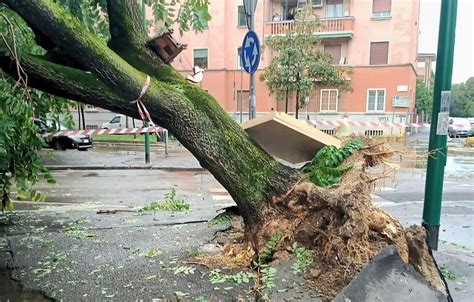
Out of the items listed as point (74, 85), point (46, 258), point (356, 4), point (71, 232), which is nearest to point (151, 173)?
→ point (71, 232)

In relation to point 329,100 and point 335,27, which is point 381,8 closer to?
point 335,27

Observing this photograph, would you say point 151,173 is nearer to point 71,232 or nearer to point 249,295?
point 71,232

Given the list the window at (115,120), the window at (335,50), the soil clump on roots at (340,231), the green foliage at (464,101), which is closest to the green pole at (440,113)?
the soil clump on roots at (340,231)

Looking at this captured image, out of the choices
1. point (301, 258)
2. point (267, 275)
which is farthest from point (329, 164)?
point (267, 275)

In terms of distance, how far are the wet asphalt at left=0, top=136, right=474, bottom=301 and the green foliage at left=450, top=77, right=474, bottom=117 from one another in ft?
201

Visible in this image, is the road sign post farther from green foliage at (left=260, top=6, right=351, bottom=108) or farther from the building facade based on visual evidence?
the building facade

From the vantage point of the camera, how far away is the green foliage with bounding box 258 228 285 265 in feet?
11.3

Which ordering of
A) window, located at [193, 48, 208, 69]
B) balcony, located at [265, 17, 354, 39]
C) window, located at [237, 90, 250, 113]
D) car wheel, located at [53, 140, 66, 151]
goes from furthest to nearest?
window, located at [193, 48, 208, 69], window, located at [237, 90, 250, 113], balcony, located at [265, 17, 354, 39], car wheel, located at [53, 140, 66, 151]

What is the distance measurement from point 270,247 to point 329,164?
36.0 inches

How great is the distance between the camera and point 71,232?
5.16 meters

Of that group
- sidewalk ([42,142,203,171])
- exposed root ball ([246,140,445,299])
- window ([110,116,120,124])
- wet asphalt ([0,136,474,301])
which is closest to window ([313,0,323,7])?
window ([110,116,120,124])

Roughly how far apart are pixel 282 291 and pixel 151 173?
1003 centimetres

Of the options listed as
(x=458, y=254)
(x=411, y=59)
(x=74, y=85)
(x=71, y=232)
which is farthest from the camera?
(x=411, y=59)

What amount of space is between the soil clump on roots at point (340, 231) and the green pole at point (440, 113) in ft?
2.79
